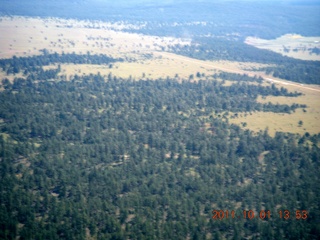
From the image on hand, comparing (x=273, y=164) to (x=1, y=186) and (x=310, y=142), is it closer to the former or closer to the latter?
(x=310, y=142)

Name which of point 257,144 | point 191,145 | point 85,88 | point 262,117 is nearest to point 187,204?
point 191,145
